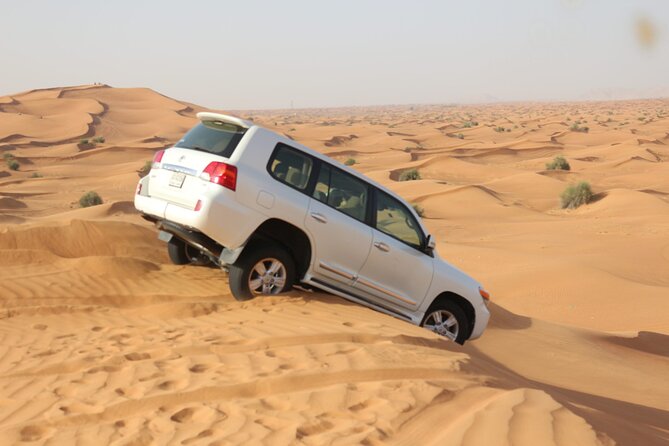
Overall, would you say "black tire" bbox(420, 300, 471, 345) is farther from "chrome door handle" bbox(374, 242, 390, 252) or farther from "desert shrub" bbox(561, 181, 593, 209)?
"desert shrub" bbox(561, 181, 593, 209)

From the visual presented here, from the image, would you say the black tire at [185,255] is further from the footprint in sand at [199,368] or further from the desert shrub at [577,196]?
the desert shrub at [577,196]

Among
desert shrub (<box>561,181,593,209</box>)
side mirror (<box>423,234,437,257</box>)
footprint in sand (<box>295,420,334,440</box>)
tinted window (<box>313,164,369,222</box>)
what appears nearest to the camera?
footprint in sand (<box>295,420,334,440</box>)

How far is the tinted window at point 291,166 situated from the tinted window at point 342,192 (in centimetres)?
16

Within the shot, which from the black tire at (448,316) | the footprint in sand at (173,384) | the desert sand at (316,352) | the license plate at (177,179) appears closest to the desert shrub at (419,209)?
the desert sand at (316,352)

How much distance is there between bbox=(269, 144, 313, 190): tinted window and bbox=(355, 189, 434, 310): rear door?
902 mm

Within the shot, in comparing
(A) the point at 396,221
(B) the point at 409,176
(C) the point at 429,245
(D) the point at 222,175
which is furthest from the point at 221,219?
(B) the point at 409,176

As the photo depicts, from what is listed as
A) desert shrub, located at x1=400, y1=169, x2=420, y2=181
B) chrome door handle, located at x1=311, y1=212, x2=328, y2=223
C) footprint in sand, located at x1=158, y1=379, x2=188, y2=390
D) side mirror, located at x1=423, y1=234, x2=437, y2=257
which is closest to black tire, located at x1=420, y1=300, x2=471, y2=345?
side mirror, located at x1=423, y1=234, x2=437, y2=257

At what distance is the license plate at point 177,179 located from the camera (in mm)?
7165

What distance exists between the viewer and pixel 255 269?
727cm

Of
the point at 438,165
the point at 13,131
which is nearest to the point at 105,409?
the point at 438,165

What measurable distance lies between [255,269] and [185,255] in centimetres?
202

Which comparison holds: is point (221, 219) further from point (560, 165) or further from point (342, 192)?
point (560, 165)

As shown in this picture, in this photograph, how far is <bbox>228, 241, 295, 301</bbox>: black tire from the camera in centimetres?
713

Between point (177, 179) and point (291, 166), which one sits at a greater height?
point (291, 166)
